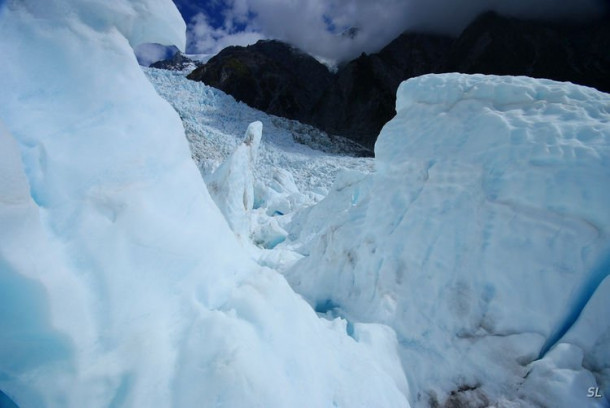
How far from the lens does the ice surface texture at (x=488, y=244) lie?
109 inches

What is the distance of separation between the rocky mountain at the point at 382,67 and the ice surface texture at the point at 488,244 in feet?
142

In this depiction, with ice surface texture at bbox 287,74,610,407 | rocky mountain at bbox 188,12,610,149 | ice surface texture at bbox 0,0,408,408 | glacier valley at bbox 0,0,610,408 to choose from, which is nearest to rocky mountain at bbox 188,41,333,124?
rocky mountain at bbox 188,12,610,149

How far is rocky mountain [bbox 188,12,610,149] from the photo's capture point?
4022cm

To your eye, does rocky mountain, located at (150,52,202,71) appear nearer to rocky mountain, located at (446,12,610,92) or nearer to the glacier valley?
rocky mountain, located at (446,12,610,92)

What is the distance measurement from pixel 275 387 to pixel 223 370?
0.33 metres

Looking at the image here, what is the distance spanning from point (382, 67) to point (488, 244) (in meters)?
59.3

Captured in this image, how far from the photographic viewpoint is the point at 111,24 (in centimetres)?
228

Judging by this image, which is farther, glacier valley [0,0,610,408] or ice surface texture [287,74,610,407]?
ice surface texture [287,74,610,407]

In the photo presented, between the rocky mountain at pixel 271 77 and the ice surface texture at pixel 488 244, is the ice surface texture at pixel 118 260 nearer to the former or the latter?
the ice surface texture at pixel 488 244

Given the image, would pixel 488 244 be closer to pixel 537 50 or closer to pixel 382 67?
pixel 537 50

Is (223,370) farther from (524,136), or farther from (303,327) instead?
(524,136)

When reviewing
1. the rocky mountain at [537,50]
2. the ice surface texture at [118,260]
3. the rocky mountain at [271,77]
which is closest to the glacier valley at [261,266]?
the ice surface texture at [118,260]

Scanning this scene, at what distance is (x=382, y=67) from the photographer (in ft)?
185

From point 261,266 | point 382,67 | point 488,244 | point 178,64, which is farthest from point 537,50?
point 178,64
